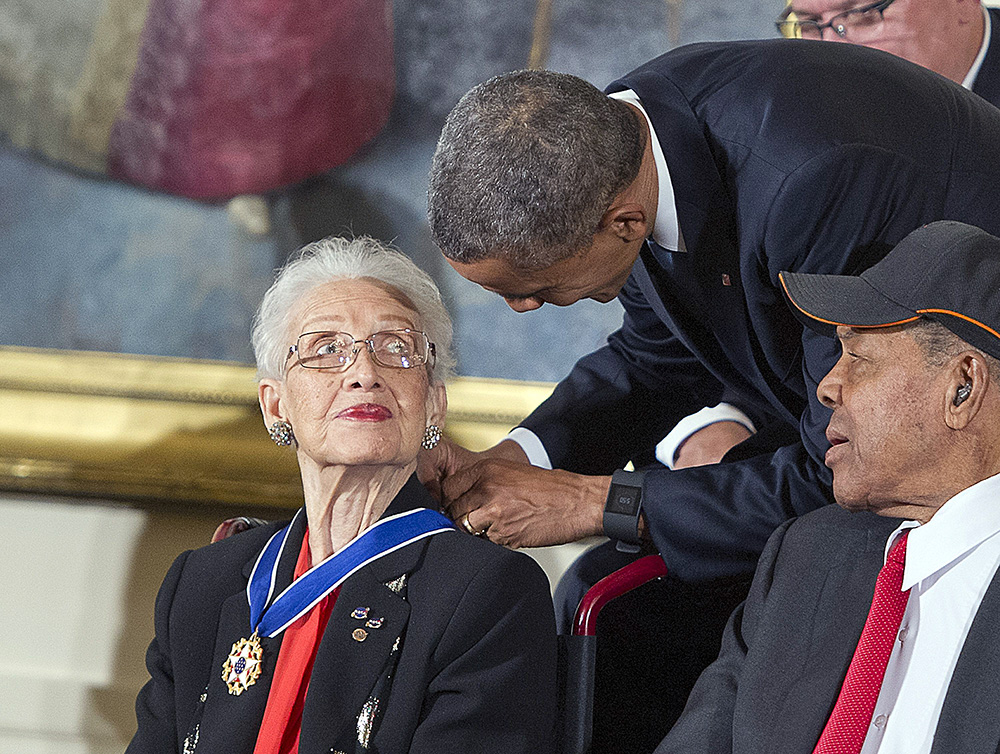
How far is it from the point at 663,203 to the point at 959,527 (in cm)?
67

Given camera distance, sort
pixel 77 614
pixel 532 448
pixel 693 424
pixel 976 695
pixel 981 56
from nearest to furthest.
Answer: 1. pixel 976 695
2. pixel 532 448
3. pixel 693 424
4. pixel 981 56
5. pixel 77 614

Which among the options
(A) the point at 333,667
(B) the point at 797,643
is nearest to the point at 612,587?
(B) the point at 797,643

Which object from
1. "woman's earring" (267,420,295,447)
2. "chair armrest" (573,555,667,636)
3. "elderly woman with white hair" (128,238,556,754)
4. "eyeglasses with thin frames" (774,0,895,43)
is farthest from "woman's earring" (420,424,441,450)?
"eyeglasses with thin frames" (774,0,895,43)

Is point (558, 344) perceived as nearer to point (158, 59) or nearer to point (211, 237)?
point (211, 237)

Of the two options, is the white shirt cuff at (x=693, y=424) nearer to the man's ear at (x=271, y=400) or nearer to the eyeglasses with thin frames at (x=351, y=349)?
the eyeglasses with thin frames at (x=351, y=349)

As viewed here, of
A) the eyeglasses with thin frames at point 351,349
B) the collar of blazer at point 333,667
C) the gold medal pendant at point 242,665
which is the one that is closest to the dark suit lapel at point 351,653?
the collar of blazer at point 333,667

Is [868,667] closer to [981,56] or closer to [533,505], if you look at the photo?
[533,505]

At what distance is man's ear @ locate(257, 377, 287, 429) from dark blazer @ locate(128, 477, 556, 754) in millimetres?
244

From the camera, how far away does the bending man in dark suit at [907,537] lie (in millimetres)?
1364

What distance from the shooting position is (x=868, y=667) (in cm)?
140

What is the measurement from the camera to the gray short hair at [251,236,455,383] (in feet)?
6.17

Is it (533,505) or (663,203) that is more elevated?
(663,203)

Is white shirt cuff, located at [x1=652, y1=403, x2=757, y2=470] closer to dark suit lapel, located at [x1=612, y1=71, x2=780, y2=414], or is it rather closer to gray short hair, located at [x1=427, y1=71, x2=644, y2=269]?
dark suit lapel, located at [x1=612, y1=71, x2=780, y2=414]

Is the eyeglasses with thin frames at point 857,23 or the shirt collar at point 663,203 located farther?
the eyeglasses with thin frames at point 857,23
